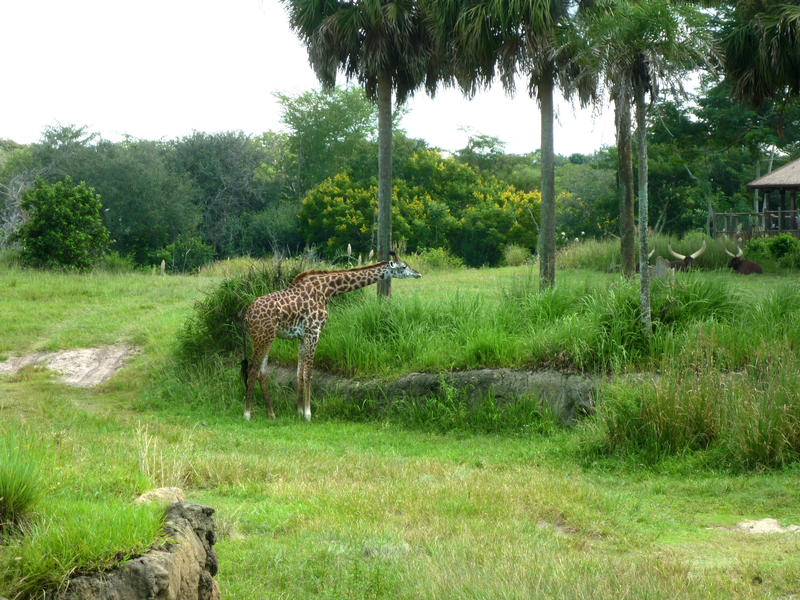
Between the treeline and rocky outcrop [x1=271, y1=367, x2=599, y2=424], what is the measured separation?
24.8 metres

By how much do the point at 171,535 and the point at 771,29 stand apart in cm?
1823

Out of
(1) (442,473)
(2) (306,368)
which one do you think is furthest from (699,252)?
(1) (442,473)

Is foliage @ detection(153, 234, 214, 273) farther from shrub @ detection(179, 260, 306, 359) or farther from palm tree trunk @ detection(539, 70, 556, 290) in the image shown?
palm tree trunk @ detection(539, 70, 556, 290)

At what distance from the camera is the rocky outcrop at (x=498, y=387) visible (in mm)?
12578

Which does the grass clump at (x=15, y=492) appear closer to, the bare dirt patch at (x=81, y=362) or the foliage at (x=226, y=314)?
the foliage at (x=226, y=314)

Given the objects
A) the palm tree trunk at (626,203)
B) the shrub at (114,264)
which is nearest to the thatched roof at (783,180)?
the palm tree trunk at (626,203)

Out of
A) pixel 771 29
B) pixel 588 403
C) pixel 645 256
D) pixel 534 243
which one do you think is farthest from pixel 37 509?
pixel 534 243

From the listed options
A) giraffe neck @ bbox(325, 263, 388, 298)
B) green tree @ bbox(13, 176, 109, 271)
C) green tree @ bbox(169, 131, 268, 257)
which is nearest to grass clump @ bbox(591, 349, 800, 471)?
giraffe neck @ bbox(325, 263, 388, 298)

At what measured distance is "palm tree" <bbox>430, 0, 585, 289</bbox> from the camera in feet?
59.4

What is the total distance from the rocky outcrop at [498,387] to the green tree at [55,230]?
20136 mm

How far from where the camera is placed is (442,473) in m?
9.41

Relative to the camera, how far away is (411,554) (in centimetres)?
604

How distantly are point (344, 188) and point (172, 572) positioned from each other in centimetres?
4117

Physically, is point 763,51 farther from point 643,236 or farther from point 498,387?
point 498,387
